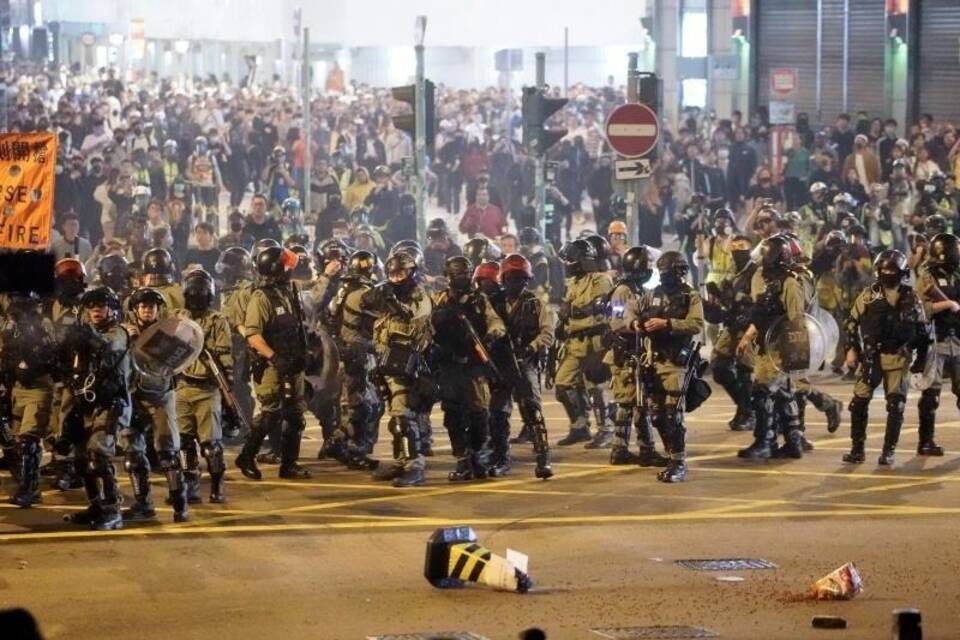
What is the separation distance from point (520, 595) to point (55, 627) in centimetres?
248

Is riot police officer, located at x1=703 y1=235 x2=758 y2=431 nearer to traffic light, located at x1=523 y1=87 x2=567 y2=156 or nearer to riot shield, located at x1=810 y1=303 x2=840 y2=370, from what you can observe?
riot shield, located at x1=810 y1=303 x2=840 y2=370

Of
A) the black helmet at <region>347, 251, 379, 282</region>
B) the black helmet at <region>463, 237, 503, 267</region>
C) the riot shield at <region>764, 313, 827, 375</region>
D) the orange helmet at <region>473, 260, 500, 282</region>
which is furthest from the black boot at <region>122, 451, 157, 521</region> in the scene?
the black helmet at <region>463, 237, 503, 267</region>

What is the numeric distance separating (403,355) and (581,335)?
2.64 metres

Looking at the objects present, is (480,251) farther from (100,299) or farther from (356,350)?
(100,299)

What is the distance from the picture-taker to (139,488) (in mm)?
13953

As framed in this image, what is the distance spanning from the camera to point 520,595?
11656mm

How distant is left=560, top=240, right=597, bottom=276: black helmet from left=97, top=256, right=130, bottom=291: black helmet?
364 cm

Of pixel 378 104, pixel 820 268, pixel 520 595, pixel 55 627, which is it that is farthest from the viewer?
pixel 378 104

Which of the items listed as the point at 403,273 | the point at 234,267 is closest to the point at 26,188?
the point at 403,273

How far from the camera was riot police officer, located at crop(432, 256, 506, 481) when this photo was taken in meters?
15.9

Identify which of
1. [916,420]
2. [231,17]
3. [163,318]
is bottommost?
[916,420]

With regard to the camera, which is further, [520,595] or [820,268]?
[820,268]

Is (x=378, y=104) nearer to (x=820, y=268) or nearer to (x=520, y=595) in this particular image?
(x=820, y=268)

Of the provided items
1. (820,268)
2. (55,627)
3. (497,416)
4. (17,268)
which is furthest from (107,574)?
(820,268)
